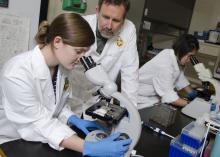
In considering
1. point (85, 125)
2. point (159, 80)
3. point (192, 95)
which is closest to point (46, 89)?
point (85, 125)

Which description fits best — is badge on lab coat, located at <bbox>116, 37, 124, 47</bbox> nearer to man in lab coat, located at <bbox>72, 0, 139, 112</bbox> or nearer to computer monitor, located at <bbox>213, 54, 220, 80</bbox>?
man in lab coat, located at <bbox>72, 0, 139, 112</bbox>

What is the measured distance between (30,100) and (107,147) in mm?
344

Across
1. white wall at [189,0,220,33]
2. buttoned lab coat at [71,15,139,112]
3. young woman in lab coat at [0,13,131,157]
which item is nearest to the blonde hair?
young woman in lab coat at [0,13,131,157]

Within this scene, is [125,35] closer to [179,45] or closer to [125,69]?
[125,69]

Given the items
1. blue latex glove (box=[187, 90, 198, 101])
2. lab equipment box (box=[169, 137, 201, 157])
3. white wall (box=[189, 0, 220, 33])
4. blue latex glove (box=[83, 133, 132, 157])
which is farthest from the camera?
white wall (box=[189, 0, 220, 33])

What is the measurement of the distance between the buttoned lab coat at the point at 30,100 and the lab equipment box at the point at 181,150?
423 millimetres

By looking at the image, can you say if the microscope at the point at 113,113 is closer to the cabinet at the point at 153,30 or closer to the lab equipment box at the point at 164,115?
the lab equipment box at the point at 164,115

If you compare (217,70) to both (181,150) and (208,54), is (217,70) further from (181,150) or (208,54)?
(181,150)

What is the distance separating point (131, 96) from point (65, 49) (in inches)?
26.1

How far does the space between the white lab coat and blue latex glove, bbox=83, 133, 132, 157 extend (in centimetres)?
99

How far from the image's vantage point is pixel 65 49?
999mm

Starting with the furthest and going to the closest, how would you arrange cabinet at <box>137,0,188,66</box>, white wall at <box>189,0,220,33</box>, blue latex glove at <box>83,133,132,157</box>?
white wall at <box>189,0,220,33</box>, cabinet at <box>137,0,188,66</box>, blue latex glove at <box>83,133,132,157</box>

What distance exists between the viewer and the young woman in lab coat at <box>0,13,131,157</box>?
3.10 feet

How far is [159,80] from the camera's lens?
1.92 meters
